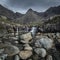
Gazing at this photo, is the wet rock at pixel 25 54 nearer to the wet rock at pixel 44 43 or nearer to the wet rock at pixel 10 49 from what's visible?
the wet rock at pixel 10 49

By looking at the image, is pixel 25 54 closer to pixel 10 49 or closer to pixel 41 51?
pixel 10 49

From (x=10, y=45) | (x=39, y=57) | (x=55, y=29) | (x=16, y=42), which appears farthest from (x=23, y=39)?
(x=55, y=29)

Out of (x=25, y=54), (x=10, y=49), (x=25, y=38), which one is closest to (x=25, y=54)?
(x=25, y=54)

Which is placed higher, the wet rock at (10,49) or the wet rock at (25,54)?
the wet rock at (10,49)

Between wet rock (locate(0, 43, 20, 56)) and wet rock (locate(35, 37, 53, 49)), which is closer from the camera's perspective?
wet rock (locate(0, 43, 20, 56))

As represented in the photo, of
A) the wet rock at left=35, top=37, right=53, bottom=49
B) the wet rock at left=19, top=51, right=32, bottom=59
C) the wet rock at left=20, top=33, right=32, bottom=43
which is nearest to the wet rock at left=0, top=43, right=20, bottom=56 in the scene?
the wet rock at left=19, top=51, right=32, bottom=59

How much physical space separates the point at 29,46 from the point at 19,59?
7.11 ft

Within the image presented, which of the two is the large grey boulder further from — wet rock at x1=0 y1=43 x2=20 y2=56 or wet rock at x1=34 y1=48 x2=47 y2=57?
wet rock at x1=34 y1=48 x2=47 y2=57

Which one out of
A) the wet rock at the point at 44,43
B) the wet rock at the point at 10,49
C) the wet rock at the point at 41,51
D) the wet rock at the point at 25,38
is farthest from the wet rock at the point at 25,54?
the wet rock at the point at 25,38

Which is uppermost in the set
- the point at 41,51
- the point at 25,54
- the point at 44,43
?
the point at 44,43

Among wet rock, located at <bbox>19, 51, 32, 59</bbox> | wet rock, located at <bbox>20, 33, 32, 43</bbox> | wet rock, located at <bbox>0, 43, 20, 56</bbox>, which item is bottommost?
wet rock, located at <bbox>19, 51, 32, 59</bbox>

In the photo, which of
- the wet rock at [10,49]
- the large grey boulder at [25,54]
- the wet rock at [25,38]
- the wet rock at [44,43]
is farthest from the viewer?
the wet rock at [25,38]

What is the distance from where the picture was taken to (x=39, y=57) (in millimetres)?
14016

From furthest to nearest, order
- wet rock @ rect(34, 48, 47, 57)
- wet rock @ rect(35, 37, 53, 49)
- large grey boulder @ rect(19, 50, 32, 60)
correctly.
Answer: wet rock @ rect(35, 37, 53, 49)
wet rock @ rect(34, 48, 47, 57)
large grey boulder @ rect(19, 50, 32, 60)
